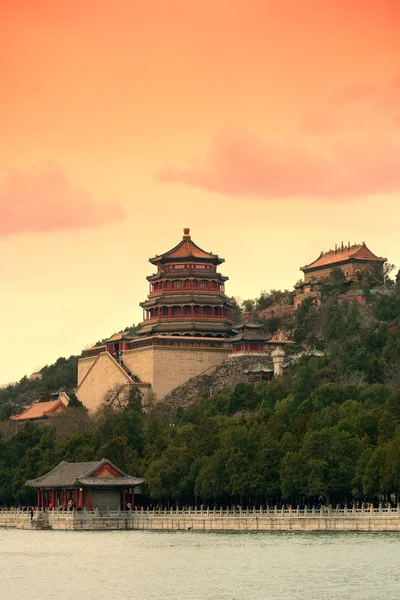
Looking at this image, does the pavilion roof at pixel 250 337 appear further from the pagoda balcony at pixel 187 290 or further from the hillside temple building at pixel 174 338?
the pagoda balcony at pixel 187 290

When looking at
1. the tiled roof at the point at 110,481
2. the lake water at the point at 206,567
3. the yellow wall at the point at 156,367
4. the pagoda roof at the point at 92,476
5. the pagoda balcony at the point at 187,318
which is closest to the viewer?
the lake water at the point at 206,567

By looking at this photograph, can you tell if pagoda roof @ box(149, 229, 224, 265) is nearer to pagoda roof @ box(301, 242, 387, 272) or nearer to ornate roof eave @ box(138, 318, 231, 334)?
ornate roof eave @ box(138, 318, 231, 334)

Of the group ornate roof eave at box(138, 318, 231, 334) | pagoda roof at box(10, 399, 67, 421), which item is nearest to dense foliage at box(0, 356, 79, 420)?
pagoda roof at box(10, 399, 67, 421)

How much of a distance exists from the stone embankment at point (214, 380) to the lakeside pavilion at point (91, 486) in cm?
3379

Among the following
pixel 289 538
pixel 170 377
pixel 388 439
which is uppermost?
pixel 170 377

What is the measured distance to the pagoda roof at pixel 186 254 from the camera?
161 meters

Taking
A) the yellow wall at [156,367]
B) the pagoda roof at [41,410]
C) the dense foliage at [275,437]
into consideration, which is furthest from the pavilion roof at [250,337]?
the pagoda roof at [41,410]

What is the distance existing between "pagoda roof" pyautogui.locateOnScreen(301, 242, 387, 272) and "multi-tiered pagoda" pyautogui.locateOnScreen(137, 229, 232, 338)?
17.8 meters

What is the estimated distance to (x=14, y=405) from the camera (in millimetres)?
181875

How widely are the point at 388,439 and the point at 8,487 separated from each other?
38022 millimetres

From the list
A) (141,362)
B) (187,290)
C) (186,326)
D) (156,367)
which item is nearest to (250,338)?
(186,326)

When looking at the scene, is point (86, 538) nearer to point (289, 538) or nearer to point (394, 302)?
point (289, 538)

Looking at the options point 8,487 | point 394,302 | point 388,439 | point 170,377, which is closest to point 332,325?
point 394,302

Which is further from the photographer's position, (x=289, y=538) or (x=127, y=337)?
(x=127, y=337)
